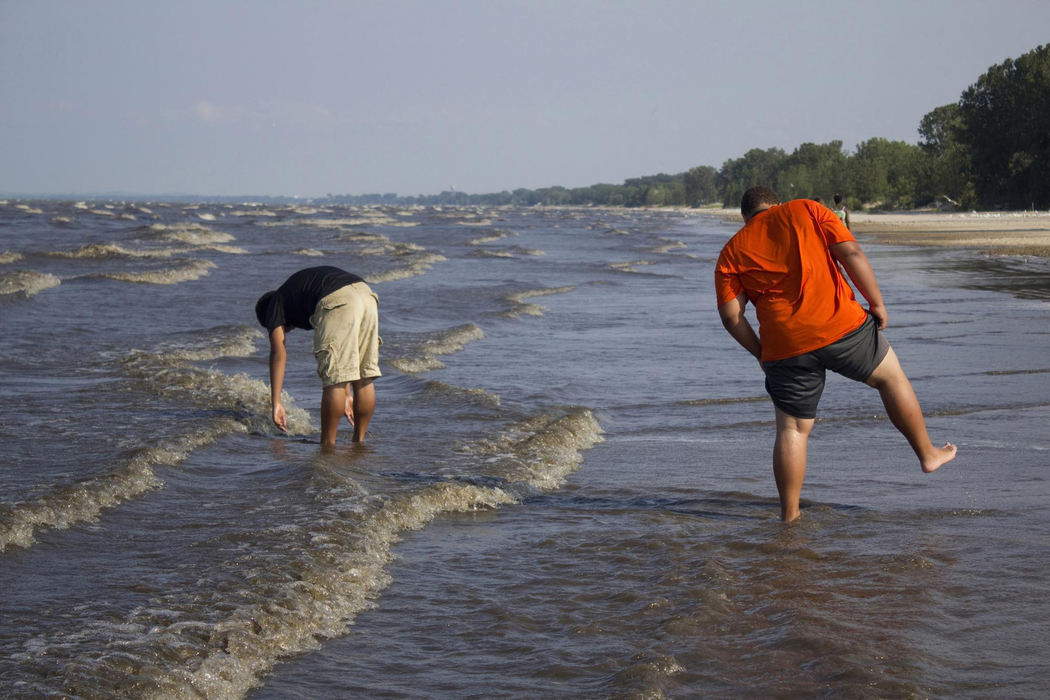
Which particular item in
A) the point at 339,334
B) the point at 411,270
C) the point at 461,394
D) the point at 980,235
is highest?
the point at 980,235

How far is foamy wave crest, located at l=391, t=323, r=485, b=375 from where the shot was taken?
10602 mm

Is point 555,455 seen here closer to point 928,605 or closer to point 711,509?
point 711,509

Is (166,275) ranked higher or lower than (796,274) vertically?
lower

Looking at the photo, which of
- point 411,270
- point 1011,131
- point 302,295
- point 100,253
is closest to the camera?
point 302,295

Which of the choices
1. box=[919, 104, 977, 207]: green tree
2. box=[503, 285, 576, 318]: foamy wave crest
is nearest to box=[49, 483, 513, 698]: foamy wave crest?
box=[503, 285, 576, 318]: foamy wave crest

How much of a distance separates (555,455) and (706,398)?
244 cm

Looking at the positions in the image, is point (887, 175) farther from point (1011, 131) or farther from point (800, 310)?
point (800, 310)

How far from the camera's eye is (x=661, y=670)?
3.30 meters

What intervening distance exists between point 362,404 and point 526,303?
10912 millimetres

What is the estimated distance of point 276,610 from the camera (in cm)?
388

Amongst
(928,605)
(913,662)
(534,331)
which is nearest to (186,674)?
(913,662)

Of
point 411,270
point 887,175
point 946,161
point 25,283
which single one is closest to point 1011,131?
point 946,161

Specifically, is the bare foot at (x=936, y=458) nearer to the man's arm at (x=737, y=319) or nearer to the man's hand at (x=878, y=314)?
the man's hand at (x=878, y=314)

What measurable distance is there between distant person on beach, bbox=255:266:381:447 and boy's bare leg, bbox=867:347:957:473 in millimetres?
3341
